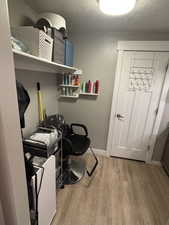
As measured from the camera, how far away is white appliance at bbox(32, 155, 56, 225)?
111 centimetres

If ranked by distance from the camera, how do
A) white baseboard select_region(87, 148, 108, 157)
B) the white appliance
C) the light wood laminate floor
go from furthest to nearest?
white baseboard select_region(87, 148, 108, 157) → the light wood laminate floor → the white appliance

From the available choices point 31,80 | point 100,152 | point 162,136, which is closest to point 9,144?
point 31,80

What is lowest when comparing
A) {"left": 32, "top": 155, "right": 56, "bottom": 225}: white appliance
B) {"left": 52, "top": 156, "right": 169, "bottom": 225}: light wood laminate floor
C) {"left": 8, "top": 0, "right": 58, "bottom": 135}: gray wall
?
{"left": 52, "top": 156, "right": 169, "bottom": 225}: light wood laminate floor

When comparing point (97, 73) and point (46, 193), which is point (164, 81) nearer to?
point (97, 73)

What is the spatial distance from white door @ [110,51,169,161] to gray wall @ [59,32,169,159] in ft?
0.56

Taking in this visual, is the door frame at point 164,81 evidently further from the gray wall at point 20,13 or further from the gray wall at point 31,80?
the gray wall at point 20,13

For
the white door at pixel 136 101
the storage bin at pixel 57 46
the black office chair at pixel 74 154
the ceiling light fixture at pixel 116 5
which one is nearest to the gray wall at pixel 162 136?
the white door at pixel 136 101

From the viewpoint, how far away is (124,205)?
1.59m

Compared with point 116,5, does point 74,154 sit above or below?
below

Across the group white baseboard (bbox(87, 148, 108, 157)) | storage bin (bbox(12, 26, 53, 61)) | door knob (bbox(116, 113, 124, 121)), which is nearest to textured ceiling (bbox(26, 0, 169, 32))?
storage bin (bbox(12, 26, 53, 61))

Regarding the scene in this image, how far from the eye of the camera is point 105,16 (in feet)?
5.07

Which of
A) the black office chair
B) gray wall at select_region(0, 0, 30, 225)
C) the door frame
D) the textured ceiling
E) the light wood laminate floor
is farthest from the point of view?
the door frame

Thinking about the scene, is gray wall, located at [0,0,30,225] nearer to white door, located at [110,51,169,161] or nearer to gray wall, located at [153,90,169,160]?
white door, located at [110,51,169,161]

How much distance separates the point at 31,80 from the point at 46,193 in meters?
1.26
